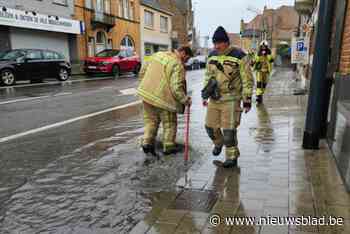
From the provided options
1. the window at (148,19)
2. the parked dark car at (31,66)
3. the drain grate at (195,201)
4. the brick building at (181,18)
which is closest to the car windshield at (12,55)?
the parked dark car at (31,66)

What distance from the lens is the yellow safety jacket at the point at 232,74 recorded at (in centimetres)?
488

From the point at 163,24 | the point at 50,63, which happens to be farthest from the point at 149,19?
the point at 50,63

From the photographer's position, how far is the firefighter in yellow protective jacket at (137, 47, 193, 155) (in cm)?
541

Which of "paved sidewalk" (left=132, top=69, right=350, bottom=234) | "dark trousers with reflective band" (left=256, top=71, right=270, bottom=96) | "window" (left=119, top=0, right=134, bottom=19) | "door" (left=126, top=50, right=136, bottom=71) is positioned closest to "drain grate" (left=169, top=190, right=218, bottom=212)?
"paved sidewalk" (left=132, top=69, right=350, bottom=234)

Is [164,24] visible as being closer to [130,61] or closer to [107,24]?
[107,24]

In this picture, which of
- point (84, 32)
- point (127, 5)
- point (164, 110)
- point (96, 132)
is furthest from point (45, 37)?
point (164, 110)

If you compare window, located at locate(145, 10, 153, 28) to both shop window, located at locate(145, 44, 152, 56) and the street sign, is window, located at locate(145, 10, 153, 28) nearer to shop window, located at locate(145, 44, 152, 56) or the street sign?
shop window, located at locate(145, 44, 152, 56)

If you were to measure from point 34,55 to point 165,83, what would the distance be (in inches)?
582

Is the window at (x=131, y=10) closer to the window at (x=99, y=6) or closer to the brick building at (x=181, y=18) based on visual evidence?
the window at (x=99, y=6)

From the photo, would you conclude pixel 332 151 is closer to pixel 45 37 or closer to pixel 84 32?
pixel 45 37

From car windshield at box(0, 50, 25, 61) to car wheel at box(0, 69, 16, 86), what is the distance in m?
0.62

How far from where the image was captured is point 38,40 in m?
24.7

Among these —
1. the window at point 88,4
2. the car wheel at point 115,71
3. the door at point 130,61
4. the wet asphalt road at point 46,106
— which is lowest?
the wet asphalt road at point 46,106

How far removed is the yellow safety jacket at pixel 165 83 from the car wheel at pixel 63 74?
1585 cm
